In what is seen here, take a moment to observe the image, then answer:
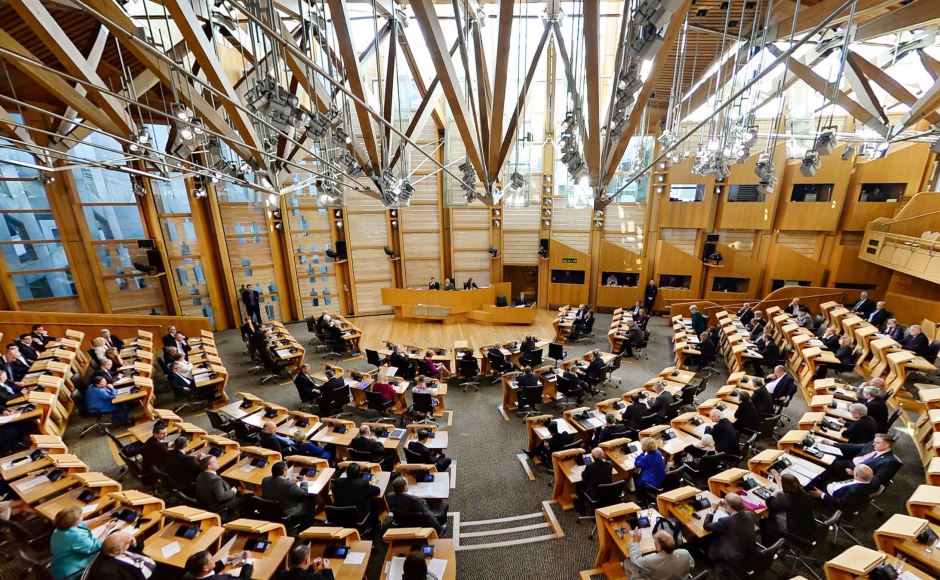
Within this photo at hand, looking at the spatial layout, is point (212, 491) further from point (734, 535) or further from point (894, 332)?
point (894, 332)

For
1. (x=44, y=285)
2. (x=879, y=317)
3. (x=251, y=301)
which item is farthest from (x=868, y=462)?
(x=44, y=285)

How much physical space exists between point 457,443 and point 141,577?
490 cm

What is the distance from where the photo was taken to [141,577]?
3871mm

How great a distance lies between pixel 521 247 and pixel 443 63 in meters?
12.3

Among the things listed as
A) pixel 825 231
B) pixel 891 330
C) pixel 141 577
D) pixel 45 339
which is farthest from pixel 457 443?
pixel 825 231

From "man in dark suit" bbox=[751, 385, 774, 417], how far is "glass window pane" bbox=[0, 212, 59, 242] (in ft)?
62.2

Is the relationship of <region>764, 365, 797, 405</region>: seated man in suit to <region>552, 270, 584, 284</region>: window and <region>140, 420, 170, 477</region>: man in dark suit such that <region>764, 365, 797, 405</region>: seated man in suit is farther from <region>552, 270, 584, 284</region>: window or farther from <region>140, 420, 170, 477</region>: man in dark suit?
<region>140, 420, 170, 477</region>: man in dark suit

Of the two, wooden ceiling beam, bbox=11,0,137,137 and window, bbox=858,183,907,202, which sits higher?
wooden ceiling beam, bbox=11,0,137,137

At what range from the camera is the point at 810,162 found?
7.34 meters

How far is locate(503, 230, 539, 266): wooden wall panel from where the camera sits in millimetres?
16844

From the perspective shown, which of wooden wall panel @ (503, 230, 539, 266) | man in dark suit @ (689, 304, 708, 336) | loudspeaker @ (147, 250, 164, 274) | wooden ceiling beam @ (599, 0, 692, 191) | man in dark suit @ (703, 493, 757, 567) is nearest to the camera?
wooden ceiling beam @ (599, 0, 692, 191)

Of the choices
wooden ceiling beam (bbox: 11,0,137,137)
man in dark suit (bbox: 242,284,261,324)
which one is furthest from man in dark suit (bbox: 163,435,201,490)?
man in dark suit (bbox: 242,284,261,324)

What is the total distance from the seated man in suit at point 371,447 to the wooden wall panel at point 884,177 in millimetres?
17374

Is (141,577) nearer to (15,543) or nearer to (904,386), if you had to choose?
(15,543)
